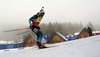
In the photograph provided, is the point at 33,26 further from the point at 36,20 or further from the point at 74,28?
the point at 74,28

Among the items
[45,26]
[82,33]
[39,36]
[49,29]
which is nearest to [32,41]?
[82,33]

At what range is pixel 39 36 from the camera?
15.8ft

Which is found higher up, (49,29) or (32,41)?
(49,29)

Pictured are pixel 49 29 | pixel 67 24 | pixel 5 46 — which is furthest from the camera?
pixel 67 24

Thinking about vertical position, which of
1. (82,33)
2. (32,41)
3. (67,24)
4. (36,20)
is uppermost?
(67,24)

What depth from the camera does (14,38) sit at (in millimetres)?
60250

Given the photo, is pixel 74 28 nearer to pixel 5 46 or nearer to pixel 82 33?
pixel 82 33

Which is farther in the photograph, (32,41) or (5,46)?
(5,46)

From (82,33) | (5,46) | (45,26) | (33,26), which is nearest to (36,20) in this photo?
(33,26)

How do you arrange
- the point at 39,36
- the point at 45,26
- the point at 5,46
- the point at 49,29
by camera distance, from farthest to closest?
the point at 45,26 → the point at 49,29 → the point at 5,46 → the point at 39,36

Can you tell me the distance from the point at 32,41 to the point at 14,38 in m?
40.8

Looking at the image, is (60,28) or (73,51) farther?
(60,28)

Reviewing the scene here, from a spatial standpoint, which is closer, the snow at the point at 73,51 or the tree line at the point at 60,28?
the snow at the point at 73,51

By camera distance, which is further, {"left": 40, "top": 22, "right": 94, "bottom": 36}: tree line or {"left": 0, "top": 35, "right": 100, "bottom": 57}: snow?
{"left": 40, "top": 22, "right": 94, "bottom": 36}: tree line
